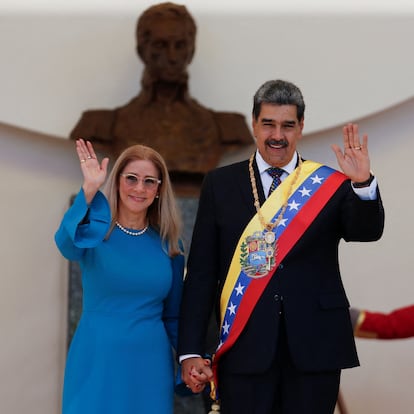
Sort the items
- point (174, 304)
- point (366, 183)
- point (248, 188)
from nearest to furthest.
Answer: point (366, 183) < point (248, 188) < point (174, 304)

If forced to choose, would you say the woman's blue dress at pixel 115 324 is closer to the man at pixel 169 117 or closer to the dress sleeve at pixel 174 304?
the dress sleeve at pixel 174 304

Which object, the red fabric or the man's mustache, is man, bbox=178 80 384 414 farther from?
the red fabric

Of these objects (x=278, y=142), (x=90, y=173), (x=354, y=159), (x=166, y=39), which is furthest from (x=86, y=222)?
(x=166, y=39)

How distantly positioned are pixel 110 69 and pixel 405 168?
5.21 ft

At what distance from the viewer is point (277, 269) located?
8.46 ft

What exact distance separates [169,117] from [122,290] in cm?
170

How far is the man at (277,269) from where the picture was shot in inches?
99.1

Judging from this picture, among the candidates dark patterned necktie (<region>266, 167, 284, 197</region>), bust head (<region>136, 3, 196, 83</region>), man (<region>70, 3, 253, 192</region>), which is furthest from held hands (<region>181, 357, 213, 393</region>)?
bust head (<region>136, 3, 196, 83</region>)

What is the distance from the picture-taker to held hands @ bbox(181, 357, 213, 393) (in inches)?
102

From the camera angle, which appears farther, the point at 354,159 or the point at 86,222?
the point at 86,222

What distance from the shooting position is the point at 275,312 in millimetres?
2543

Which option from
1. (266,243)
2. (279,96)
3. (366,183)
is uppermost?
(279,96)

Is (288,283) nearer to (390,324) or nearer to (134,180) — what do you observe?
(390,324)

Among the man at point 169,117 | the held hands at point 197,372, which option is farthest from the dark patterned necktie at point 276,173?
the man at point 169,117
